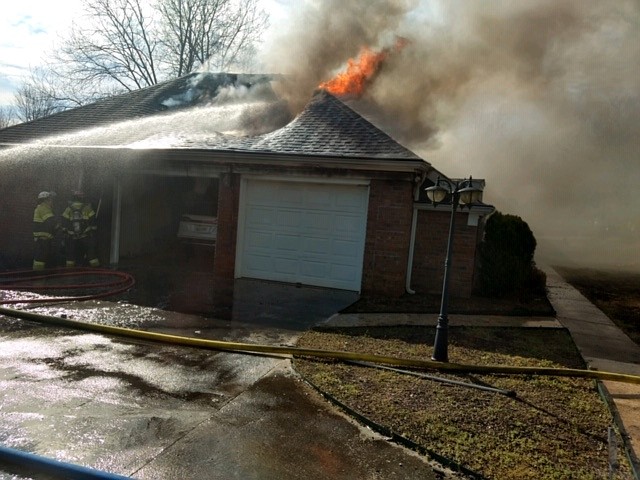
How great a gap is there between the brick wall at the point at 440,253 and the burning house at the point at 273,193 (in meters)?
0.02

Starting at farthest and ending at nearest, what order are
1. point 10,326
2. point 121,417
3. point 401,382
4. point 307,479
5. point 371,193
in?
point 371,193 < point 10,326 < point 401,382 < point 121,417 < point 307,479

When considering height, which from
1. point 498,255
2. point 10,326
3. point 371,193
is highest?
point 371,193

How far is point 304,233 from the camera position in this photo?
33.3ft

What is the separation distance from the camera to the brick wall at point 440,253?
9.80 m

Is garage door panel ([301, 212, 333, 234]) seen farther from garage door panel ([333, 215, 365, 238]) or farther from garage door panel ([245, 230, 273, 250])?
garage door panel ([245, 230, 273, 250])

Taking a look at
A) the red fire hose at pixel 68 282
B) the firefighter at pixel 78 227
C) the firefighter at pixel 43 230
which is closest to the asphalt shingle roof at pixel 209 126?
the firefighter at pixel 78 227

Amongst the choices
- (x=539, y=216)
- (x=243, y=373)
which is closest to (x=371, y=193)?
(x=243, y=373)

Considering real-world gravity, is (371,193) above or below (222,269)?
above

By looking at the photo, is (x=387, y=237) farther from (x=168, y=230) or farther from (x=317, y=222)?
(x=168, y=230)

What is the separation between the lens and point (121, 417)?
4020 millimetres

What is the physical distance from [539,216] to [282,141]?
89.6 ft

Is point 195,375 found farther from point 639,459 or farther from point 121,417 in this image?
point 639,459

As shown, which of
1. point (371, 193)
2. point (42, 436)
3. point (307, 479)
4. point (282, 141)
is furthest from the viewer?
point (282, 141)

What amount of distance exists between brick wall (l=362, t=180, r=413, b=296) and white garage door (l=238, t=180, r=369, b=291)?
0.67ft
